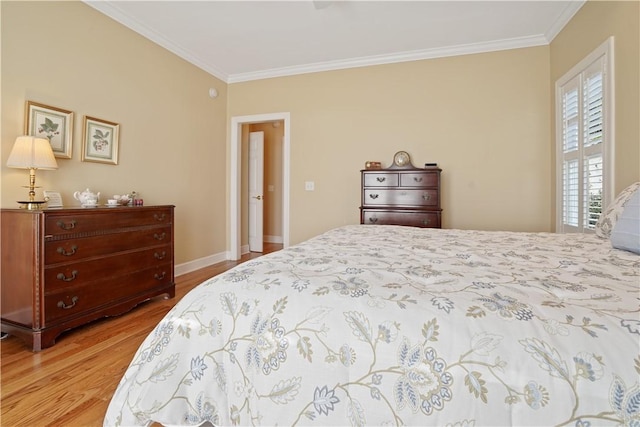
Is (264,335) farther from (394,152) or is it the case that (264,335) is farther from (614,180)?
(394,152)

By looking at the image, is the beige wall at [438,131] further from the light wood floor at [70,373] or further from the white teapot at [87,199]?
the light wood floor at [70,373]

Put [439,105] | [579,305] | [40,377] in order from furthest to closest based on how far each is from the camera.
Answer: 1. [439,105]
2. [40,377]
3. [579,305]

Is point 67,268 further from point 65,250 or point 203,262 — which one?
point 203,262

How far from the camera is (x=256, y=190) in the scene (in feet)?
17.3

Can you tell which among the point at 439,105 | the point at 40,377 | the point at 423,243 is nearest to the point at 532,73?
the point at 439,105

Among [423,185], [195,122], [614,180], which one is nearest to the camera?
[614,180]

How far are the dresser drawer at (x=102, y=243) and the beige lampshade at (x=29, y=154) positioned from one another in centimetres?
53

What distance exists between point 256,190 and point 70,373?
384 centimetres

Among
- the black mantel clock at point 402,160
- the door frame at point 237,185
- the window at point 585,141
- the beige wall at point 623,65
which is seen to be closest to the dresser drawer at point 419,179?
the black mantel clock at point 402,160

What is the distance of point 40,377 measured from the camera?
1632 mm

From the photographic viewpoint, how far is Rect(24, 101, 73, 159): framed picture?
7.36 ft

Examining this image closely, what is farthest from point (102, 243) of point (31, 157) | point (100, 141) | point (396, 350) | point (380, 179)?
point (380, 179)

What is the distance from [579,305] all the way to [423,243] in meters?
0.94

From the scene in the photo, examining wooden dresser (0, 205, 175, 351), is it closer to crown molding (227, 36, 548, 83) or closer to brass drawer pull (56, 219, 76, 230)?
brass drawer pull (56, 219, 76, 230)
